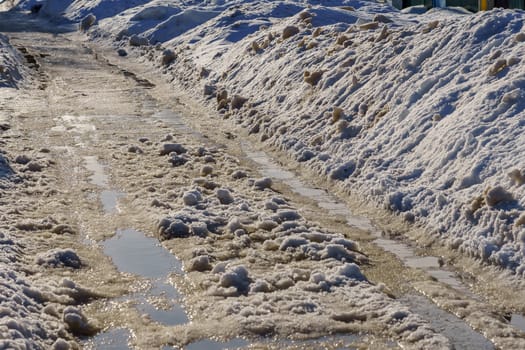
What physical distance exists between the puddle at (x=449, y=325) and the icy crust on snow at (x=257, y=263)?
96 mm

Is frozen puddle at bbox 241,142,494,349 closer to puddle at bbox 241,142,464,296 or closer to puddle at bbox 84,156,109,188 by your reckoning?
puddle at bbox 241,142,464,296

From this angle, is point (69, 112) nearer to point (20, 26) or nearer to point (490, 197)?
point (490, 197)

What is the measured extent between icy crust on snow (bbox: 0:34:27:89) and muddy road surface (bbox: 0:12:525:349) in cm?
505

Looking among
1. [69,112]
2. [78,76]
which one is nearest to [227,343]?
[69,112]

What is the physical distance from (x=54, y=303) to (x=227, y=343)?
123cm

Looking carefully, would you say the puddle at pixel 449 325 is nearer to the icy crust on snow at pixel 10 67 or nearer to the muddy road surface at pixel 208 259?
the muddy road surface at pixel 208 259

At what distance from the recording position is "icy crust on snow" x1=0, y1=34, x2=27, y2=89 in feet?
54.2

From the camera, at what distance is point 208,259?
681 cm

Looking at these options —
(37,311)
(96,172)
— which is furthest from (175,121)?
(37,311)

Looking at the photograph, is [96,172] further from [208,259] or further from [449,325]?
[449,325]

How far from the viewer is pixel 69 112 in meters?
13.9

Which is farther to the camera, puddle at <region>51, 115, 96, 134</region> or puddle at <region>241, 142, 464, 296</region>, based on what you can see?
puddle at <region>51, 115, 96, 134</region>

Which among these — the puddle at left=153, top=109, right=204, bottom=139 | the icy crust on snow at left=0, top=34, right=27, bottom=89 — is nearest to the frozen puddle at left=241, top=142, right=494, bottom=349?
the puddle at left=153, top=109, right=204, bottom=139

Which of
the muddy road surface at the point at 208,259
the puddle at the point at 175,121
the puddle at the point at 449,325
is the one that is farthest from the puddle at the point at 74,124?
the puddle at the point at 449,325
